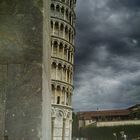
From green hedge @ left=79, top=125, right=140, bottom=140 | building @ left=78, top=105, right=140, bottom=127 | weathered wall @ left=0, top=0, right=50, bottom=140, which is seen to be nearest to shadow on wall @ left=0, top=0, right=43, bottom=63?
weathered wall @ left=0, top=0, right=50, bottom=140

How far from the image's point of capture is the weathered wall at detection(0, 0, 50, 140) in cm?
311

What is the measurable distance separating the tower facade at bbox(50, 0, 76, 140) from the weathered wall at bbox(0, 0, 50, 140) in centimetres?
4384

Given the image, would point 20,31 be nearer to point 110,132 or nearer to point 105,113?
point 110,132

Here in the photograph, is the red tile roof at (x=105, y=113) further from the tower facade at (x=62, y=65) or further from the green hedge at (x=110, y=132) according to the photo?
the tower facade at (x=62, y=65)

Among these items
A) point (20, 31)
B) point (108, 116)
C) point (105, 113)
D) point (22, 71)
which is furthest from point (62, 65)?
point (105, 113)

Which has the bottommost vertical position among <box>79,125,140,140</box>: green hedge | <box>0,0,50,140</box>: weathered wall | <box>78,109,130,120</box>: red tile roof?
<box>79,125,140,140</box>: green hedge

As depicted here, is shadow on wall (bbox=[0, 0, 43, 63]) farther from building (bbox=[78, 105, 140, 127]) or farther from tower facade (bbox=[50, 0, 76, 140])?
building (bbox=[78, 105, 140, 127])

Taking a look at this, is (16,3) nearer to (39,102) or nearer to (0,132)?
(39,102)

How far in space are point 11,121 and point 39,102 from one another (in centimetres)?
30

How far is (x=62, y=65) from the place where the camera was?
164ft

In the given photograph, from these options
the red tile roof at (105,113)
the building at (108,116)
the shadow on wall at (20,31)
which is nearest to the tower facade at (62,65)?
the shadow on wall at (20,31)

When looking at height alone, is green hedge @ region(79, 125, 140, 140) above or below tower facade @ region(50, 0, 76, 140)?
below

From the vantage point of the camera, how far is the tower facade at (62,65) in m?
48.6

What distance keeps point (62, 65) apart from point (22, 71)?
4666 centimetres
